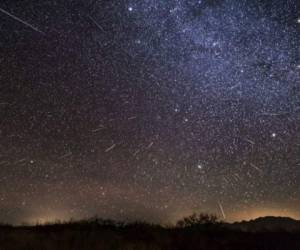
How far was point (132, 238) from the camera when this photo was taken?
19234mm

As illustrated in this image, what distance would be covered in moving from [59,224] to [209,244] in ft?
26.2

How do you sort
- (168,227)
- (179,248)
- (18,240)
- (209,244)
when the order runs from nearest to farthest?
(18,240), (179,248), (209,244), (168,227)

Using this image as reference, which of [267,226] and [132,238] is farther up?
[267,226]

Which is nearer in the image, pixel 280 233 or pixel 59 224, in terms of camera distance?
pixel 59 224

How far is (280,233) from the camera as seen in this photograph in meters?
26.3

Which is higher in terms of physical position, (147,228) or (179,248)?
(147,228)

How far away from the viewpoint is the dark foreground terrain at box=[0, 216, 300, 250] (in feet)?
52.5

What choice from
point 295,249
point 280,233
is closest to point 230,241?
point 295,249

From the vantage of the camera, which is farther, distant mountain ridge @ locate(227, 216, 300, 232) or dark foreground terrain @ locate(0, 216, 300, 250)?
distant mountain ridge @ locate(227, 216, 300, 232)

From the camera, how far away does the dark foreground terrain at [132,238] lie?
16016 mm

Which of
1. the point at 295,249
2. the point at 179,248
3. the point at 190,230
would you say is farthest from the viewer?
the point at 190,230

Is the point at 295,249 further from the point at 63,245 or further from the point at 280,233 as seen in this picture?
the point at 63,245

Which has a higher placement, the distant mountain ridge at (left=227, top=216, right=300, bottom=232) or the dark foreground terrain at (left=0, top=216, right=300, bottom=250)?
the distant mountain ridge at (left=227, top=216, right=300, bottom=232)

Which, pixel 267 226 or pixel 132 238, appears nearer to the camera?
pixel 132 238
